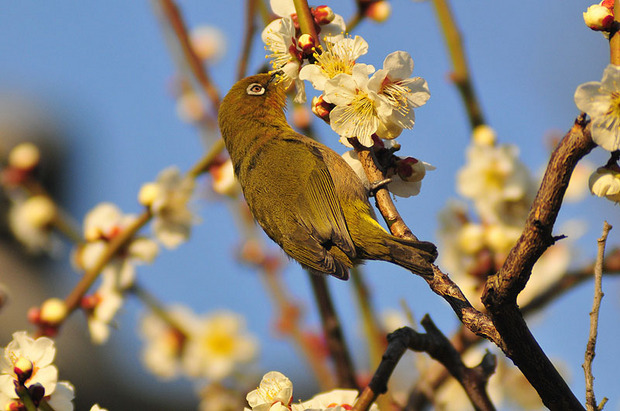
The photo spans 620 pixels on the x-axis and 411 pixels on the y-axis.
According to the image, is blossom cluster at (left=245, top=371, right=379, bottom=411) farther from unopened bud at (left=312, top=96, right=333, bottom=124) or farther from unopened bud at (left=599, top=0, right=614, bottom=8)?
unopened bud at (left=599, top=0, right=614, bottom=8)

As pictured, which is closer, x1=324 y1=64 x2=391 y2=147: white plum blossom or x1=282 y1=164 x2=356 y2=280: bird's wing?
x1=324 y1=64 x2=391 y2=147: white plum blossom

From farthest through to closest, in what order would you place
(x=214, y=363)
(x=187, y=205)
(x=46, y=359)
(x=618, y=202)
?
1. (x=214, y=363)
2. (x=187, y=205)
3. (x=46, y=359)
4. (x=618, y=202)

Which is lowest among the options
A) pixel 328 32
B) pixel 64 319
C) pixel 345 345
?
pixel 64 319

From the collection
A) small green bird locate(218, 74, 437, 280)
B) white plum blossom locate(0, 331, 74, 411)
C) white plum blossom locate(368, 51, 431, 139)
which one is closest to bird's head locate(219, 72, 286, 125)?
small green bird locate(218, 74, 437, 280)

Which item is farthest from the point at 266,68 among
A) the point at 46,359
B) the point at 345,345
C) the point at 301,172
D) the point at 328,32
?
the point at 46,359

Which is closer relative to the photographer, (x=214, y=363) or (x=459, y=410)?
(x=459, y=410)

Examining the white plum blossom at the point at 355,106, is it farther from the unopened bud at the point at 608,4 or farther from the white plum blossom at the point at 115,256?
the white plum blossom at the point at 115,256

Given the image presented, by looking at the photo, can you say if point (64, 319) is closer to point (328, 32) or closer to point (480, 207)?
point (328, 32)
